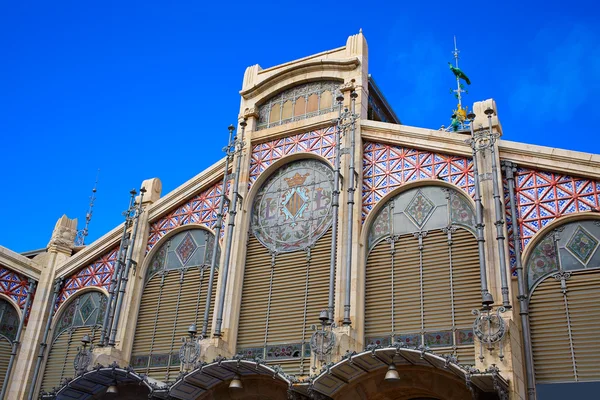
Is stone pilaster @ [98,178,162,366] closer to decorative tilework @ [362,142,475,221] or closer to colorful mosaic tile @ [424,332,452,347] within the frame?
decorative tilework @ [362,142,475,221]

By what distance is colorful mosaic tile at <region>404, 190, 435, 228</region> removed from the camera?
18848mm

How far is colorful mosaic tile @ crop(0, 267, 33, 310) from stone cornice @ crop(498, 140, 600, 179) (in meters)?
17.9

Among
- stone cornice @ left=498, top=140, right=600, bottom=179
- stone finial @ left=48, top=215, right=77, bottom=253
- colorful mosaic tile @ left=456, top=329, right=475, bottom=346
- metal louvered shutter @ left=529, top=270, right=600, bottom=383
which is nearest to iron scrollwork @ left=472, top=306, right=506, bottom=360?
colorful mosaic tile @ left=456, top=329, right=475, bottom=346

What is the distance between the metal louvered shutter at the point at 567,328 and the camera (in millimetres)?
15367

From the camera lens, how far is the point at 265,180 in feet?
73.4

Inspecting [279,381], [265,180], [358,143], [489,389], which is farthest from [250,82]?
[489,389]

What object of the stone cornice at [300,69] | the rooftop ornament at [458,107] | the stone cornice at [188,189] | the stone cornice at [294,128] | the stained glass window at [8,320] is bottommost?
the stained glass window at [8,320]

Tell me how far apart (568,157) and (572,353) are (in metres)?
5.15

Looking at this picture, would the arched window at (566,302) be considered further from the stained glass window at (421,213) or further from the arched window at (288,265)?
the arched window at (288,265)

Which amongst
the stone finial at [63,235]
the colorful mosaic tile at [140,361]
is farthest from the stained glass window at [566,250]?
the stone finial at [63,235]

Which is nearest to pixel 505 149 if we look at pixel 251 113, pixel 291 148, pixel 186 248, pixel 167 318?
pixel 291 148

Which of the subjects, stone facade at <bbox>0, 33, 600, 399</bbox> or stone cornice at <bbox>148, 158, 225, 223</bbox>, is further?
stone cornice at <bbox>148, 158, 225, 223</bbox>

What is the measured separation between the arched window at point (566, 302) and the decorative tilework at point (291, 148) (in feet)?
24.5

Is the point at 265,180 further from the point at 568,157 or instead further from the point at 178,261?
the point at 568,157
